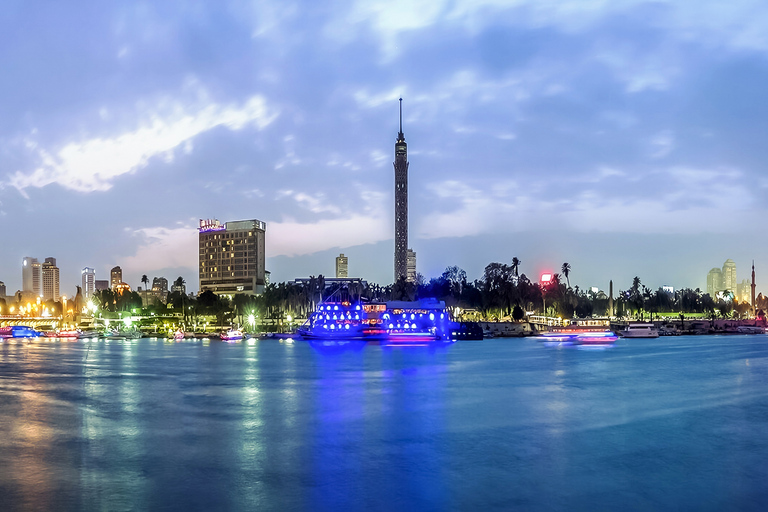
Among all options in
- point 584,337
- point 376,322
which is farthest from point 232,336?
point 584,337

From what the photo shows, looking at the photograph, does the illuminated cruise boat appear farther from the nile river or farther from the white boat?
the nile river

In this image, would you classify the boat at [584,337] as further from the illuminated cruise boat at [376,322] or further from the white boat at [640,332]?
the white boat at [640,332]

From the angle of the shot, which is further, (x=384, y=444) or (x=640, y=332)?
(x=640, y=332)

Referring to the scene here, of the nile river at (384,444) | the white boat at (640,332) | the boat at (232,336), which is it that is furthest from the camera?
the white boat at (640,332)

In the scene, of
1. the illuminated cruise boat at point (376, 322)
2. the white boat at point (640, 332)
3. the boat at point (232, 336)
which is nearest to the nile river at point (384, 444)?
the illuminated cruise boat at point (376, 322)

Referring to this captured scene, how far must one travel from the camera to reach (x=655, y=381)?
64688mm

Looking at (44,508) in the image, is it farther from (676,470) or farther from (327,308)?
(327,308)

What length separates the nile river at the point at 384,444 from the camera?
2314 centimetres

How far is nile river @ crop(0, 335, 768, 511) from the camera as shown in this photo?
23141mm

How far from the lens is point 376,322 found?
184250 millimetres

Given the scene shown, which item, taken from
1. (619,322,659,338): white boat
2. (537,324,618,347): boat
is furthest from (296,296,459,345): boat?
(619,322,659,338): white boat

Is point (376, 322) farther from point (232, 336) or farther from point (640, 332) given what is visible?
point (640, 332)

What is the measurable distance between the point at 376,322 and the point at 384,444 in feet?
499

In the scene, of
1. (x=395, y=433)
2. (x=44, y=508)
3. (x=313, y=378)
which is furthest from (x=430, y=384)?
(x=44, y=508)
